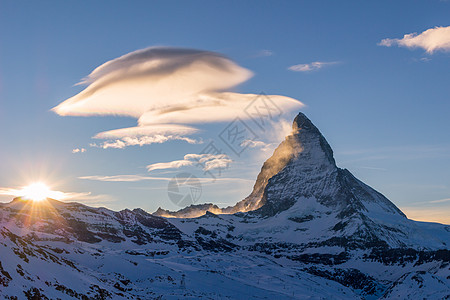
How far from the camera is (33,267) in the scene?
3270 inches

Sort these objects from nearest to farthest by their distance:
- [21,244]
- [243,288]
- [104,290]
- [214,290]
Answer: [21,244], [104,290], [214,290], [243,288]

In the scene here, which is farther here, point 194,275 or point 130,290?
point 194,275

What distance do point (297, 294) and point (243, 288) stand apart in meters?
24.9

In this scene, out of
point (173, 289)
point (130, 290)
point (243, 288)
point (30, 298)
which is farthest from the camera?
point (243, 288)

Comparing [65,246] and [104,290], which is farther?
[65,246]

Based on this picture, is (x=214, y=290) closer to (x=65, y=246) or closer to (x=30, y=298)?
(x=65, y=246)

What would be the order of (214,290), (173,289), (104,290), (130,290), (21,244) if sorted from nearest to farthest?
(21,244) → (104,290) → (130,290) → (173,289) → (214,290)

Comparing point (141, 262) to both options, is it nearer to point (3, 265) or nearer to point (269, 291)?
point (269, 291)

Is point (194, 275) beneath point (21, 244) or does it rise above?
beneath

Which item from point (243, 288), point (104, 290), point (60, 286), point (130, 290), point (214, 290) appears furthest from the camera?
point (243, 288)

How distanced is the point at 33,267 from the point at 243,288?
4263 inches

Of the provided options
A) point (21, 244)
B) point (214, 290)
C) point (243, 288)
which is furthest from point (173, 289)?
point (21, 244)

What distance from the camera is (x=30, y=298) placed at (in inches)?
2744

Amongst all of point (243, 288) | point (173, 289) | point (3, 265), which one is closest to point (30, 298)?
point (3, 265)
